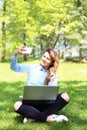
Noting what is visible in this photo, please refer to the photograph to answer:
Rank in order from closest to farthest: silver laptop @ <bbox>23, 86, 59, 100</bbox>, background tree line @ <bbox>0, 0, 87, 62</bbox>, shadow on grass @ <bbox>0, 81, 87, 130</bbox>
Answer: silver laptop @ <bbox>23, 86, 59, 100</bbox>, shadow on grass @ <bbox>0, 81, 87, 130</bbox>, background tree line @ <bbox>0, 0, 87, 62</bbox>

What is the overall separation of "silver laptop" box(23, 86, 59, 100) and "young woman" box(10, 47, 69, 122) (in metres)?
0.23

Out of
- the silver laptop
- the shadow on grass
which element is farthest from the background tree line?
the silver laptop

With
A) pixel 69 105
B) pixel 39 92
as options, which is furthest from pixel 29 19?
pixel 39 92

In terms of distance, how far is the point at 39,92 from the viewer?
21.2 feet

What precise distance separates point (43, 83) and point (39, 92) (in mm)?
506

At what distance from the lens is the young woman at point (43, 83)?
6.71 m

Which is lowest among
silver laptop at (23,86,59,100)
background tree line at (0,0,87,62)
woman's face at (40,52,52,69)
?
background tree line at (0,0,87,62)

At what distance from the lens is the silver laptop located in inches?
253

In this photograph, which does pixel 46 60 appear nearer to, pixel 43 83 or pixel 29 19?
pixel 43 83

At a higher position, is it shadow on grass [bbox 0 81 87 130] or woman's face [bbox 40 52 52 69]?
woman's face [bbox 40 52 52 69]

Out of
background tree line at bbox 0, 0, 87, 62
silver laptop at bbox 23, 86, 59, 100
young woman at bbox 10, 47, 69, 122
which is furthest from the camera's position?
background tree line at bbox 0, 0, 87, 62

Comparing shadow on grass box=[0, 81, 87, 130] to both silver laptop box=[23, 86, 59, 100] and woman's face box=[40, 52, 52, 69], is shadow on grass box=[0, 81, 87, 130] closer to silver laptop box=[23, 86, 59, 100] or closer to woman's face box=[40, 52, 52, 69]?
silver laptop box=[23, 86, 59, 100]

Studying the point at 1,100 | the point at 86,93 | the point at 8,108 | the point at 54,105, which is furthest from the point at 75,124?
the point at 86,93

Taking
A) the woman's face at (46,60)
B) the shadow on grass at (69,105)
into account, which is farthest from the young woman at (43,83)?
the shadow on grass at (69,105)
